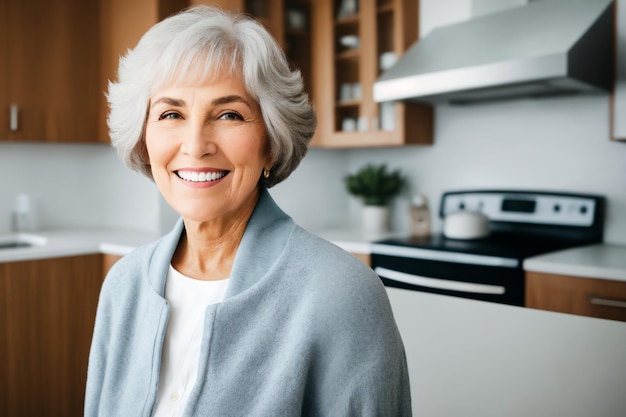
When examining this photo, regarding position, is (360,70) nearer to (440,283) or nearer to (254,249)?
(440,283)

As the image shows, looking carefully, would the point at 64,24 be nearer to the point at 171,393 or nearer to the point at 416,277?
the point at 416,277

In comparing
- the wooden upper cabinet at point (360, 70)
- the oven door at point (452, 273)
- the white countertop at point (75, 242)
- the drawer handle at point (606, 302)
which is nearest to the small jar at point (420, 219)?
the wooden upper cabinet at point (360, 70)

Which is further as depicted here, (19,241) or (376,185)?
(376,185)

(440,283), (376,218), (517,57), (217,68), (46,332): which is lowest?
(46,332)

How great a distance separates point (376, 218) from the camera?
335 centimetres

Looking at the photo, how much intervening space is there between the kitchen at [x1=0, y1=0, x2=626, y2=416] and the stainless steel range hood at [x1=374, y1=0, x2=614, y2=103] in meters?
0.18

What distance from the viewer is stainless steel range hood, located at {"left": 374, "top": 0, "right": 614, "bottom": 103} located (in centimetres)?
217

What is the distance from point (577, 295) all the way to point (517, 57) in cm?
94

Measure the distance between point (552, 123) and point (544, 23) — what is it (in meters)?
0.59

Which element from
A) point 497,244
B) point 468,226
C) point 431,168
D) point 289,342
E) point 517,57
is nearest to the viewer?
point 289,342

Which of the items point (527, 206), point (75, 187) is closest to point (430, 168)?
point (527, 206)

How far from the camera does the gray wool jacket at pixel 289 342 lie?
0.84m

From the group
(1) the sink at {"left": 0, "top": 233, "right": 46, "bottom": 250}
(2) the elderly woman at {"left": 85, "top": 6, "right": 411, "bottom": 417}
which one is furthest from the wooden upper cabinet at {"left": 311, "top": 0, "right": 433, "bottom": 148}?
(2) the elderly woman at {"left": 85, "top": 6, "right": 411, "bottom": 417}

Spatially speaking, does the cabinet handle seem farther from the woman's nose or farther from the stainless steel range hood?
the woman's nose
